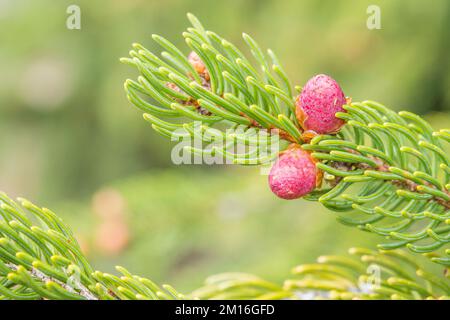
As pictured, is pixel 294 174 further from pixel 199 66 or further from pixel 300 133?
pixel 199 66

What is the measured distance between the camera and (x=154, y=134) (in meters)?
2.40

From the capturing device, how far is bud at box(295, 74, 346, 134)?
24.1 inches

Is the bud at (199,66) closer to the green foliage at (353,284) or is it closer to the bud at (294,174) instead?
the bud at (294,174)

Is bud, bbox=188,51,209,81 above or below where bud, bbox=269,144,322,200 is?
above

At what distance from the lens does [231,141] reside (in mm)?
602

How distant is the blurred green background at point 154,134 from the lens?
4.57ft

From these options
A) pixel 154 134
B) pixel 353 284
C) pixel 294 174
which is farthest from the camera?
pixel 154 134

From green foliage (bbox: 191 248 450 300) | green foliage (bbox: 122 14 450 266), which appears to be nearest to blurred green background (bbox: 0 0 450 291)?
green foliage (bbox: 191 248 450 300)

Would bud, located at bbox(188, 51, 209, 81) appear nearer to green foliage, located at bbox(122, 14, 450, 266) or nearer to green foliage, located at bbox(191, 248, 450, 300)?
green foliage, located at bbox(122, 14, 450, 266)

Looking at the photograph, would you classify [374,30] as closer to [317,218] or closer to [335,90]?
[317,218]

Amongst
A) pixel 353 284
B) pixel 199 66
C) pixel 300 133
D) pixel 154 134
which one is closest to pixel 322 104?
pixel 300 133

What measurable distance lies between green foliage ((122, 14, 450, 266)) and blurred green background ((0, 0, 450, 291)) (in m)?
0.48

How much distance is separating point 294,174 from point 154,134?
6.03ft

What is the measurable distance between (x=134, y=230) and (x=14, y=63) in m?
1.40
